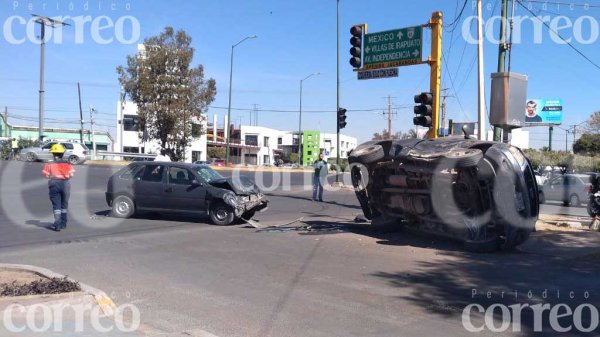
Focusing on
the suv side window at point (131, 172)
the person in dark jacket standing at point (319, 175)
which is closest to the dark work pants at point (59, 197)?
the suv side window at point (131, 172)

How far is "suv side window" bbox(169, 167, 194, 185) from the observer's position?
1383 cm

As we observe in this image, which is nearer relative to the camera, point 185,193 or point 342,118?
point 185,193

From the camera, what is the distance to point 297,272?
831 cm

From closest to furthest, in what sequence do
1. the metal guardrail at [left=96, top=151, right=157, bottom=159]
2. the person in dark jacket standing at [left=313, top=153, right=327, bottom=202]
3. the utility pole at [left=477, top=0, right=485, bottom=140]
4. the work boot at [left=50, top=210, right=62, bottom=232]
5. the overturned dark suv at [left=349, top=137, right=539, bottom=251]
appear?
1. the overturned dark suv at [left=349, top=137, right=539, bottom=251]
2. the work boot at [left=50, top=210, right=62, bottom=232]
3. the utility pole at [left=477, top=0, right=485, bottom=140]
4. the person in dark jacket standing at [left=313, top=153, right=327, bottom=202]
5. the metal guardrail at [left=96, top=151, right=157, bottom=159]

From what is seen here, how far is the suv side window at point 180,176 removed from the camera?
13.8 metres

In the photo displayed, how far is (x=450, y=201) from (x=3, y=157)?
40047 millimetres

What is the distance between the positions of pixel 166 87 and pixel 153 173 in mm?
26940

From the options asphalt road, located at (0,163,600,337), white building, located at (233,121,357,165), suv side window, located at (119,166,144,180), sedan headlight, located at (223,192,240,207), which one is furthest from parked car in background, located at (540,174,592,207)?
white building, located at (233,121,357,165)

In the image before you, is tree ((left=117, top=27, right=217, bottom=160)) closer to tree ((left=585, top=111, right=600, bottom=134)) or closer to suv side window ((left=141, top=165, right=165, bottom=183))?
suv side window ((left=141, top=165, right=165, bottom=183))

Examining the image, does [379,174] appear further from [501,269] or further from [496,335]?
[496,335]

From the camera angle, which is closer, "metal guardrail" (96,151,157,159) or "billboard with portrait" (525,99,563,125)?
"metal guardrail" (96,151,157,159)

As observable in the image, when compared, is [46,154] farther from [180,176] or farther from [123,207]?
[180,176]

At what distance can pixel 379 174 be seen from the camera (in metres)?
12.0

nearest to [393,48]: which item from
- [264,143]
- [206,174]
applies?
[206,174]
